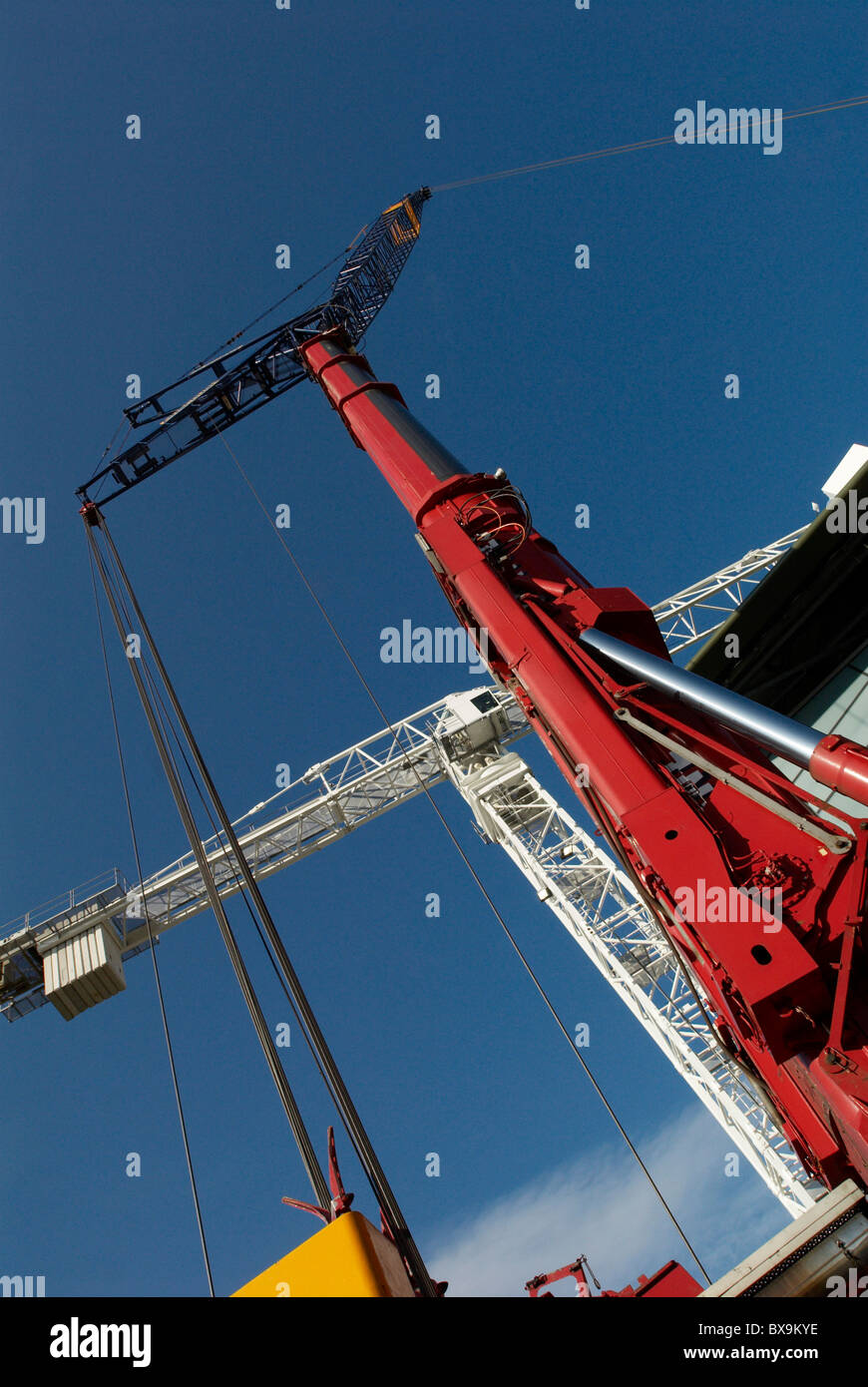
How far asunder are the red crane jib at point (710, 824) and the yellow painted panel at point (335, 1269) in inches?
121

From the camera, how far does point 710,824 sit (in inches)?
269

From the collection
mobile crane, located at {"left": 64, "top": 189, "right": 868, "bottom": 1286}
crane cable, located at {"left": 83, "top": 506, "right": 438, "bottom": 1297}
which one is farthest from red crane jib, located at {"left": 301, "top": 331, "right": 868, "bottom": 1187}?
crane cable, located at {"left": 83, "top": 506, "right": 438, "bottom": 1297}

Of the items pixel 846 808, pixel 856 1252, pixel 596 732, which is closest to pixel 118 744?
pixel 596 732

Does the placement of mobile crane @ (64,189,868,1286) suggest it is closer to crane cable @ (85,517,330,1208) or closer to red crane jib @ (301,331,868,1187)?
red crane jib @ (301,331,868,1187)

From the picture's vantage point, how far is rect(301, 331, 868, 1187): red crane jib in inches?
227

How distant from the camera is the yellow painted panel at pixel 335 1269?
358 centimetres

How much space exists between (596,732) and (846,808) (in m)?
8.62

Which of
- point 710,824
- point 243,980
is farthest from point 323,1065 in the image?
point 710,824

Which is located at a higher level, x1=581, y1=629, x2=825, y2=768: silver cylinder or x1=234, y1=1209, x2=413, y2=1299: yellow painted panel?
x1=581, y1=629, x2=825, y2=768: silver cylinder

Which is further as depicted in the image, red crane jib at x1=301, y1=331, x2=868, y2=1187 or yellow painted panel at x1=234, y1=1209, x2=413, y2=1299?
red crane jib at x1=301, y1=331, x2=868, y2=1187

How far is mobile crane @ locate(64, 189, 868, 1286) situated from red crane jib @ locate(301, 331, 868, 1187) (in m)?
0.01

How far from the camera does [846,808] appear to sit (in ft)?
45.9

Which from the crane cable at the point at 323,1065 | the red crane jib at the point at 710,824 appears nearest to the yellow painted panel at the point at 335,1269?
the crane cable at the point at 323,1065
